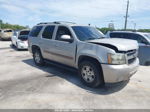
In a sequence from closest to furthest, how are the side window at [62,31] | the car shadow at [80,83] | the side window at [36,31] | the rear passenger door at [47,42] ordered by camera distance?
1. the car shadow at [80,83]
2. the side window at [62,31]
3. the rear passenger door at [47,42]
4. the side window at [36,31]

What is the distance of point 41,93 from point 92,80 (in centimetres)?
151

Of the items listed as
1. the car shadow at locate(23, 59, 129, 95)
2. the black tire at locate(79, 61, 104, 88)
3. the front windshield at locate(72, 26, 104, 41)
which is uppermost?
the front windshield at locate(72, 26, 104, 41)

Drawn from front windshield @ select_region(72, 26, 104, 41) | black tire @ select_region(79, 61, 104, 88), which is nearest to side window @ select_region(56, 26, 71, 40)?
front windshield @ select_region(72, 26, 104, 41)

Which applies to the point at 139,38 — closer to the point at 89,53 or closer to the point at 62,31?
the point at 62,31

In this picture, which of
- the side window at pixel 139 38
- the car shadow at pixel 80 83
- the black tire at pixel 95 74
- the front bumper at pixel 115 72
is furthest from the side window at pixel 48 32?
the side window at pixel 139 38

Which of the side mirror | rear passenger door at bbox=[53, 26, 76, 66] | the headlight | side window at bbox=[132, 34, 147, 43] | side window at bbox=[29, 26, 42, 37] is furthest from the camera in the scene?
side window at bbox=[132, 34, 147, 43]

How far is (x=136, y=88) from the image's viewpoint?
4.43 m

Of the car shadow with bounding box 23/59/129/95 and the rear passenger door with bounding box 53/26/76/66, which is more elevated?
the rear passenger door with bounding box 53/26/76/66

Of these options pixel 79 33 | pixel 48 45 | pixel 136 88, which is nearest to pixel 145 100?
pixel 136 88

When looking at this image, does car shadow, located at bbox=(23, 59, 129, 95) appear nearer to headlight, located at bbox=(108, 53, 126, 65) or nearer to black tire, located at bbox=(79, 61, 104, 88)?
black tire, located at bbox=(79, 61, 104, 88)

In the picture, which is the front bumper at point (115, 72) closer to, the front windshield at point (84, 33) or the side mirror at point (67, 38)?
the front windshield at point (84, 33)

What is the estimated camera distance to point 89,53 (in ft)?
13.5

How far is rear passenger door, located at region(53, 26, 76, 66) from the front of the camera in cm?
476

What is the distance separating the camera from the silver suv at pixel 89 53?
12.4 ft
